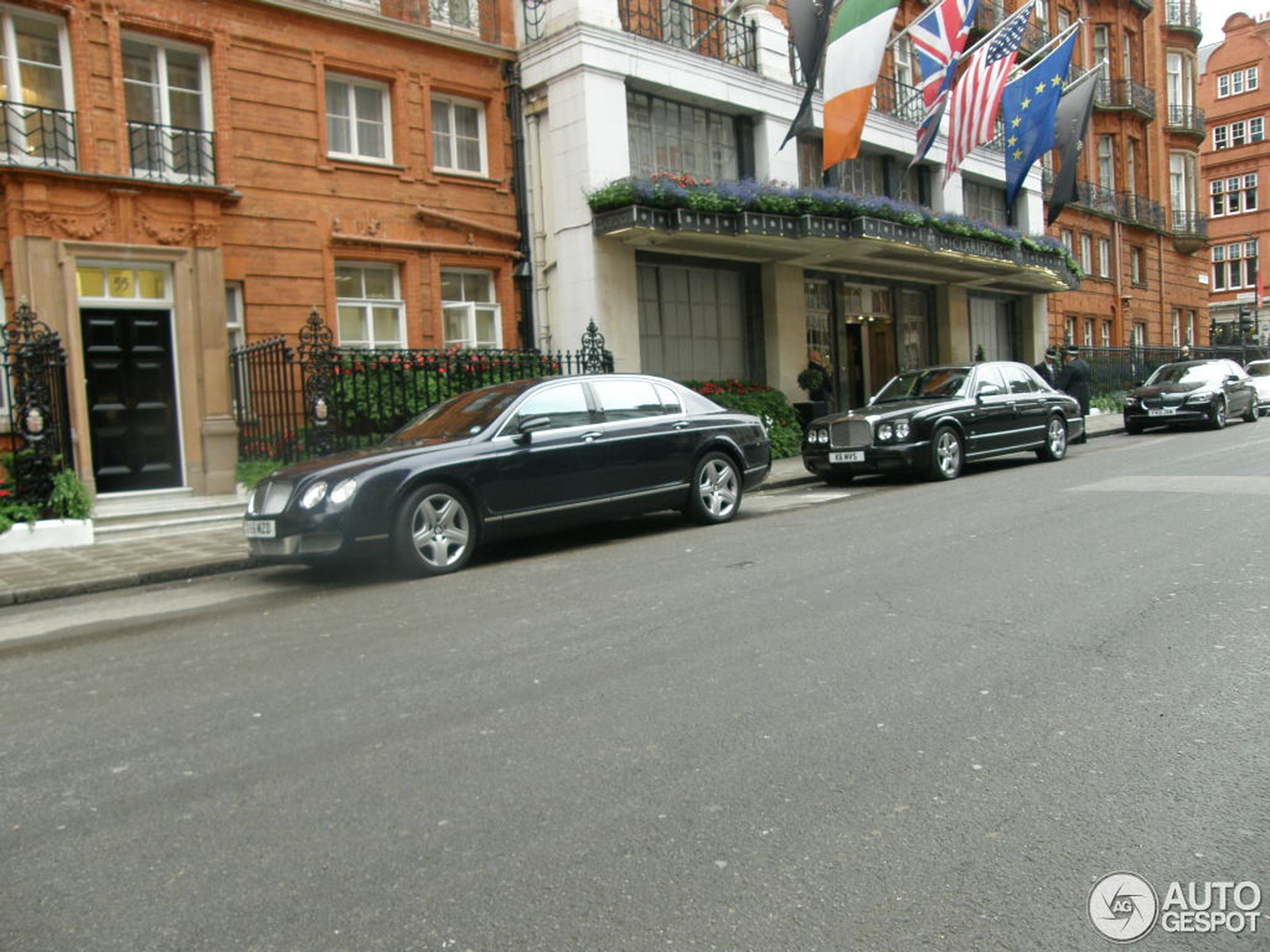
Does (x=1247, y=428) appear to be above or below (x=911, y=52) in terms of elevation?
below

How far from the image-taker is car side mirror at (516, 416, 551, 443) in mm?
8781

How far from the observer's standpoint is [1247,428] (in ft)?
67.3

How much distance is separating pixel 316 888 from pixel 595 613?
3.41 m

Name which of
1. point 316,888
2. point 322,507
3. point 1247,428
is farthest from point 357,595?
point 1247,428

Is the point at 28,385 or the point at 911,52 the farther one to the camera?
the point at 911,52

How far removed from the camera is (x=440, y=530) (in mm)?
8172

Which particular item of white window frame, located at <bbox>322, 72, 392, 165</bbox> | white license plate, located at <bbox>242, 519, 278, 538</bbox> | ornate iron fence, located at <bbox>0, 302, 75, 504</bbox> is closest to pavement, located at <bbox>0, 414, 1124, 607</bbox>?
ornate iron fence, located at <bbox>0, 302, 75, 504</bbox>

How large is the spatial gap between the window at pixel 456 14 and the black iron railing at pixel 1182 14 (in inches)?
1362

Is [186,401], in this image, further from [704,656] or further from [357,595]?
[704,656]

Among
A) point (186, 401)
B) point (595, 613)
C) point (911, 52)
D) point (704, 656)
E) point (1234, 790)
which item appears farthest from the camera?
point (911, 52)

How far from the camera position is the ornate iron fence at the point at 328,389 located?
42.4 feet

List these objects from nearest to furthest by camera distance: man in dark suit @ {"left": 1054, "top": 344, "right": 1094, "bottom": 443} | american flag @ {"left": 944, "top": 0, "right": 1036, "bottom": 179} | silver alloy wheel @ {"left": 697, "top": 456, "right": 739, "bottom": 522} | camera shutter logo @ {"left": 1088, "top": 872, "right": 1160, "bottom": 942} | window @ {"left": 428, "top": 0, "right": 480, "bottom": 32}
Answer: camera shutter logo @ {"left": 1088, "top": 872, "right": 1160, "bottom": 942}
silver alloy wheel @ {"left": 697, "top": 456, "right": 739, "bottom": 522}
window @ {"left": 428, "top": 0, "right": 480, "bottom": 32}
american flag @ {"left": 944, "top": 0, "right": 1036, "bottom": 179}
man in dark suit @ {"left": 1054, "top": 344, "right": 1094, "bottom": 443}

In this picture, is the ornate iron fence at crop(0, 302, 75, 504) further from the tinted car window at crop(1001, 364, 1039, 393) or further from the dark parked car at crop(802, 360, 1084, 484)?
the tinted car window at crop(1001, 364, 1039, 393)

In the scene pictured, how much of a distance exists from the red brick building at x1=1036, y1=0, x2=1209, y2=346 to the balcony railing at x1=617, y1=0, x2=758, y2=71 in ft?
55.3
